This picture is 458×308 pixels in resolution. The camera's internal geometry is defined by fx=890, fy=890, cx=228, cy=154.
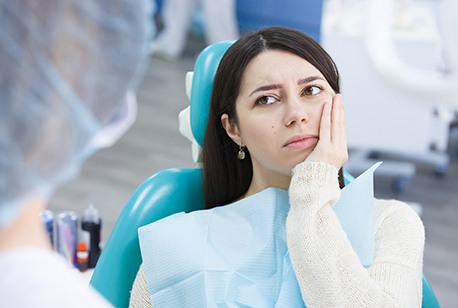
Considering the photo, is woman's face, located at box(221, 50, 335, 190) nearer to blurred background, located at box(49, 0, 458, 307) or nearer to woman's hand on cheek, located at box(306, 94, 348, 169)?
→ woman's hand on cheek, located at box(306, 94, 348, 169)

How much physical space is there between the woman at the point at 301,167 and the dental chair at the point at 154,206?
0.13 feet

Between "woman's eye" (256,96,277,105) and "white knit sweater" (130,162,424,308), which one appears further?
"woman's eye" (256,96,277,105)

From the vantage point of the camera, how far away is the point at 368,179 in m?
1.72

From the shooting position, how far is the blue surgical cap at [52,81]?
0.80 m

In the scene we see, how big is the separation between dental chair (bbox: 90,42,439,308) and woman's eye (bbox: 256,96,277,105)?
159mm

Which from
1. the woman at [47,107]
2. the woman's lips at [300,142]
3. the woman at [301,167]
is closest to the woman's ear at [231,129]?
the woman at [301,167]

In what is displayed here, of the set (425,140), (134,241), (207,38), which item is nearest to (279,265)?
(134,241)

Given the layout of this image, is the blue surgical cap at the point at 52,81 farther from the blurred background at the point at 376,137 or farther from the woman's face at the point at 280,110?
the blurred background at the point at 376,137

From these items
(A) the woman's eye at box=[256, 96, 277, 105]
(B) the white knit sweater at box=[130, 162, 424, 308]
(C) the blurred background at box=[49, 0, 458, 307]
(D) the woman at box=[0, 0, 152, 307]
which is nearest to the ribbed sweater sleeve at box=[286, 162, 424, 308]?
(B) the white knit sweater at box=[130, 162, 424, 308]

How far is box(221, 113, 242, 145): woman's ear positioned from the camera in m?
1.85

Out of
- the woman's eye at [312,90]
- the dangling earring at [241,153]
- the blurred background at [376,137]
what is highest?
the woman's eye at [312,90]

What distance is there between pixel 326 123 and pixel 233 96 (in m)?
0.22

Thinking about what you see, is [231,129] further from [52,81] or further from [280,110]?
[52,81]

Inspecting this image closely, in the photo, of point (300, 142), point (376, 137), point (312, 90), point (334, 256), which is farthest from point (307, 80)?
point (376, 137)
